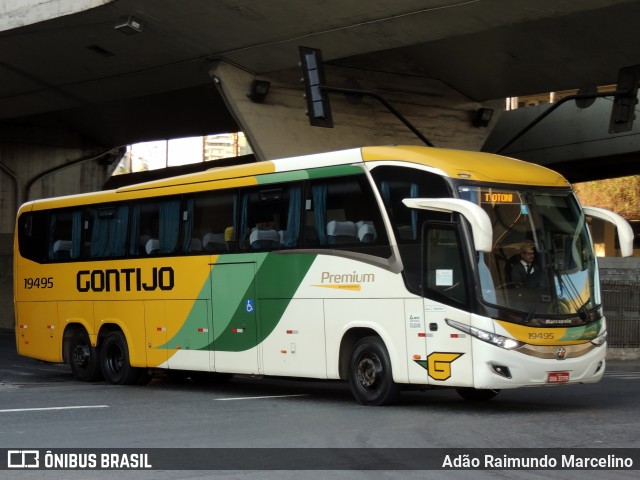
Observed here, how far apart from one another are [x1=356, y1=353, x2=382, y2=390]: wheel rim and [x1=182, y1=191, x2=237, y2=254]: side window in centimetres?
312

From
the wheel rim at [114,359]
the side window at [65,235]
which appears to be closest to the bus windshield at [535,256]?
the wheel rim at [114,359]

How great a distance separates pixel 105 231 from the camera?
18922 millimetres

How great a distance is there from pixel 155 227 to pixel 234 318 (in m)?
2.52

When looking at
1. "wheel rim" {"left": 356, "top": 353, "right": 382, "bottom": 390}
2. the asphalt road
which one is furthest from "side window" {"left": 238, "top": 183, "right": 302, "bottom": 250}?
the asphalt road

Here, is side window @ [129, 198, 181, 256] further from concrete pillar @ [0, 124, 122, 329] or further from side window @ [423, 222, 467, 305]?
concrete pillar @ [0, 124, 122, 329]

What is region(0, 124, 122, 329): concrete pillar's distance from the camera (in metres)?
43.9

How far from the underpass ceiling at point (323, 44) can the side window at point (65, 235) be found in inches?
238

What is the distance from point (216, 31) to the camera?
2525 cm

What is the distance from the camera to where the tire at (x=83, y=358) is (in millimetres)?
19141

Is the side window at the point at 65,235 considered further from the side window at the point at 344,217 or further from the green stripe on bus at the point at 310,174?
the side window at the point at 344,217

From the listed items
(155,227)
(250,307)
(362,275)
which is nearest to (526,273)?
(362,275)

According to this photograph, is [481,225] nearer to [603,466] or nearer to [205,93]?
[603,466]

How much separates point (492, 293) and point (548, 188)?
72.8 inches

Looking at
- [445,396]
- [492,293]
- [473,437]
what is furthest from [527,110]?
[473,437]
